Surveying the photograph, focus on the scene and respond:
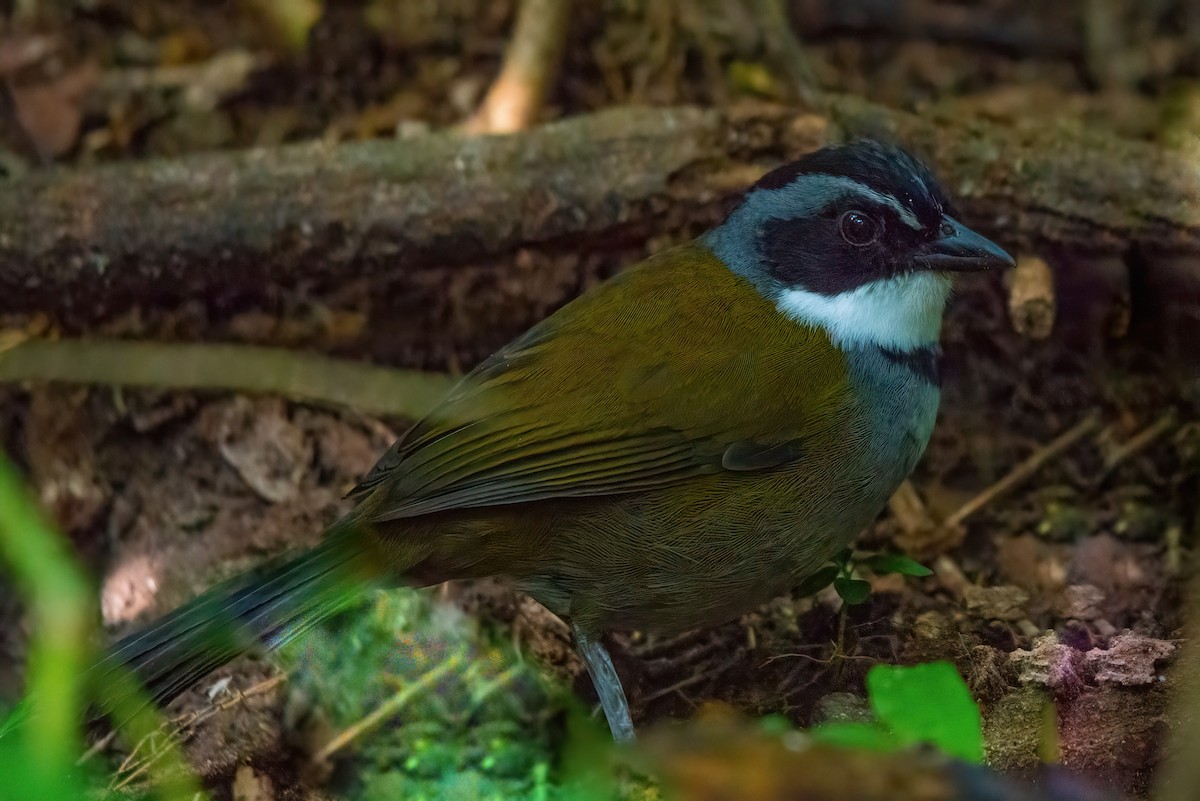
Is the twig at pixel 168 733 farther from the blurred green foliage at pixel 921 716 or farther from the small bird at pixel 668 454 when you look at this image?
the blurred green foliage at pixel 921 716

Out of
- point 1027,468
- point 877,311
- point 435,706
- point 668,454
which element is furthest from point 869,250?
point 435,706

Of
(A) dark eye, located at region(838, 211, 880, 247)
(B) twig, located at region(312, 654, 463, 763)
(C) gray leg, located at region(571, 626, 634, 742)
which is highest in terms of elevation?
(A) dark eye, located at region(838, 211, 880, 247)

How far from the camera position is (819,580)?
3586 millimetres

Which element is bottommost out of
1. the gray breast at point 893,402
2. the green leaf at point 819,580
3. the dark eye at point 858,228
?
the green leaf at point 819,580

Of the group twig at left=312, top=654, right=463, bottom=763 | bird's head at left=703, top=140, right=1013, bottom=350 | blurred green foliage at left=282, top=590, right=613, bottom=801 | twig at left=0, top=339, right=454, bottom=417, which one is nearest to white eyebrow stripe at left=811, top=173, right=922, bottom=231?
bird's head at left=703, top=140, right=1013, bottom=350

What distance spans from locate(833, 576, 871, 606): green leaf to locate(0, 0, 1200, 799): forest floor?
0.29 ft

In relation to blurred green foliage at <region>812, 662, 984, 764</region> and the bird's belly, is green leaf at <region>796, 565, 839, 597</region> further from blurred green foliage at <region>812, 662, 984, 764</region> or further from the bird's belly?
blurred green foliage at <region>812, 662, 984, 764</region>

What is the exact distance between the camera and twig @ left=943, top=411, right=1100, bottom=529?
440 cm

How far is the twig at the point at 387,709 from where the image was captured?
3.52 metres

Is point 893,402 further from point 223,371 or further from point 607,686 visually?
point 223,371

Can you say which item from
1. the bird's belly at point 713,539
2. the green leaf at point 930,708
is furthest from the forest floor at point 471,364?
the green leaf at point 930,708

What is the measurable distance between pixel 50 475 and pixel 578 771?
245cm

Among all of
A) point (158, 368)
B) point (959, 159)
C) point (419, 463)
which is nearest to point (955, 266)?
point (959, 159)

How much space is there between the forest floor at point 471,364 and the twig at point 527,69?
21cm
